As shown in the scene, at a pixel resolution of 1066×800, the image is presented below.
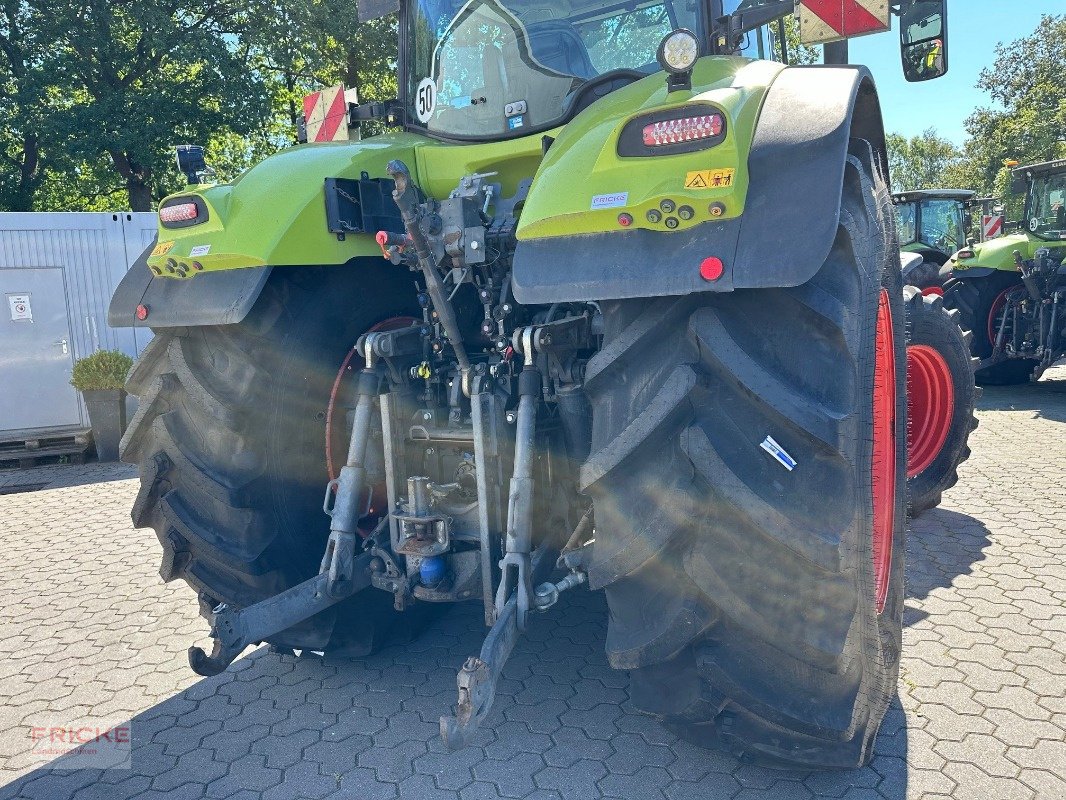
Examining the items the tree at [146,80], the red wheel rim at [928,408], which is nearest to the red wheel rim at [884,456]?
the red wheel rim at [928,408]

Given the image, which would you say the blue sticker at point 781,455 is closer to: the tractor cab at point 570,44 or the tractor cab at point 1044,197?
the tractor cab at point 570,44

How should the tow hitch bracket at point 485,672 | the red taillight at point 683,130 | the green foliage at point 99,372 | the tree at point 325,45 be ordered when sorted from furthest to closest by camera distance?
the tree at point 325,45, the green foliage at point 99,372, the tow hitch bracket at point 485,672, the red taillight at point 683,130

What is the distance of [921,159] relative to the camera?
61094 millimetres

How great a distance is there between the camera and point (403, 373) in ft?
9.89

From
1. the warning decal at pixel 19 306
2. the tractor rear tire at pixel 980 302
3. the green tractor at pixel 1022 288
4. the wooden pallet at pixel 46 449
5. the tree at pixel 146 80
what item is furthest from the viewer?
the tree at pixel 146 80

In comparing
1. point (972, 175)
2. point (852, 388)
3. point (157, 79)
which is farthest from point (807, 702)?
point (972, 175)

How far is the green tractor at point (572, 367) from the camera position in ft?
6.37

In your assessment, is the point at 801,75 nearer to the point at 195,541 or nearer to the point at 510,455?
the point at 510,455

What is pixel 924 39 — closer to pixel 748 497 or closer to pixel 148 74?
pixel 748 497

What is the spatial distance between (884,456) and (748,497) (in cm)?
108

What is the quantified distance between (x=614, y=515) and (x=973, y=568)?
292cm

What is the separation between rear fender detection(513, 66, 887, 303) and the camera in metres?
1.85

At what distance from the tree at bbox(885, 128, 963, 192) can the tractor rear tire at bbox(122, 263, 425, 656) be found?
61.9 m

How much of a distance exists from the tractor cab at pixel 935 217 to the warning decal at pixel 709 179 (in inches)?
519
